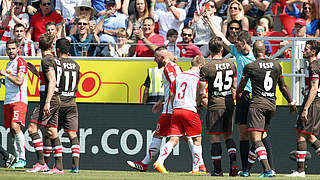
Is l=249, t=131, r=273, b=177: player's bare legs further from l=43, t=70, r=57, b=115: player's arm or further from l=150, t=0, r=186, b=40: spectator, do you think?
l=150, t=0, r=186, b=40: spectator

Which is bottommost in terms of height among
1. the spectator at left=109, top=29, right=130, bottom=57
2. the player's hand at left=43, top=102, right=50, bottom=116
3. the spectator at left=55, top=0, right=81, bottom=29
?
the player's hand at left=43, top=102, right=50, bottom=116

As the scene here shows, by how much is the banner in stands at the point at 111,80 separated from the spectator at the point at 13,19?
2.70m

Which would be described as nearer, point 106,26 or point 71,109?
point 71,109

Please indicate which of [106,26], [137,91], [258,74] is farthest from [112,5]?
[258,74]

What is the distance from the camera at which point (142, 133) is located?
539 inches

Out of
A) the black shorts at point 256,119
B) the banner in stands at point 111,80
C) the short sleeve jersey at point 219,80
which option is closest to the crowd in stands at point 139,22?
the banner in stands at point 111,80

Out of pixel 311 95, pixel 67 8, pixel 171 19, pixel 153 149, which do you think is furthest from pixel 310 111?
pixel 67 8

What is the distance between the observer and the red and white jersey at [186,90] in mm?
11414

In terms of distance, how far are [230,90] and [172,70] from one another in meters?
1.28

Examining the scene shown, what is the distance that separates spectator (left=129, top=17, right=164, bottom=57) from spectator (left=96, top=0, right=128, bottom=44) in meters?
0.80

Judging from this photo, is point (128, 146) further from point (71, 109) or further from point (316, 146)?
point (316, 146)

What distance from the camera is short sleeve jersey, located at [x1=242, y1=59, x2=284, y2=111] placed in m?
10.5

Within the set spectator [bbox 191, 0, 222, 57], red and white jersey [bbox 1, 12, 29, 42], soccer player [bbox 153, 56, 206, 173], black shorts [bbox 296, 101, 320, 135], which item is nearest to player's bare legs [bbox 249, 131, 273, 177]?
black shorts [bbox 296, 101, 320, 135]

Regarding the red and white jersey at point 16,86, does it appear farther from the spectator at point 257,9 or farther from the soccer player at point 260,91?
the spectator at point 257,9
